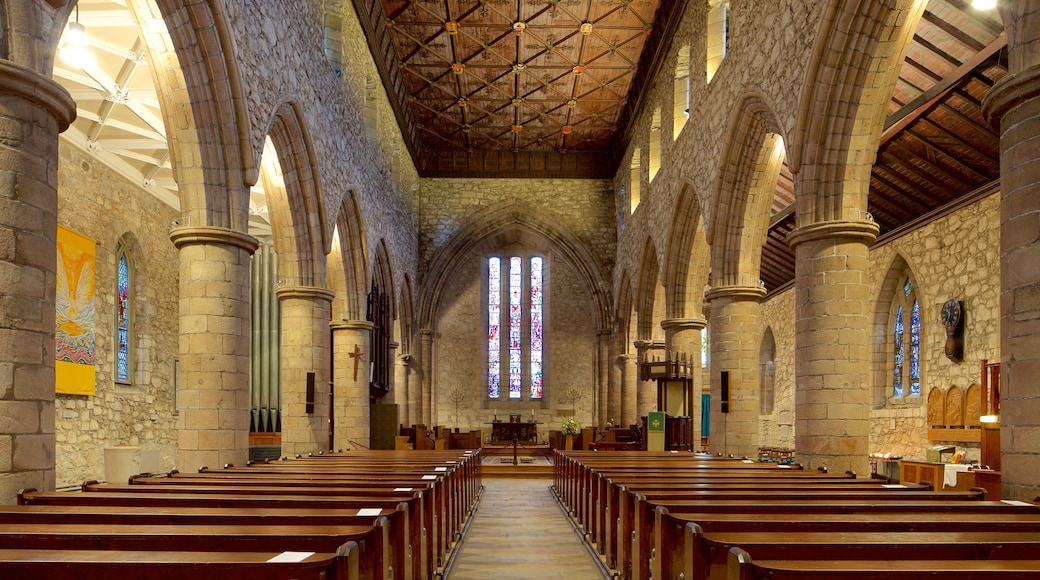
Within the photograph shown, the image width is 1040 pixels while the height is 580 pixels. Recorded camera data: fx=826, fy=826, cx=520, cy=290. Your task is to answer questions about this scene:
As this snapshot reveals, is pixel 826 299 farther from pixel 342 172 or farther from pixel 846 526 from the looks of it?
pixel 342 172

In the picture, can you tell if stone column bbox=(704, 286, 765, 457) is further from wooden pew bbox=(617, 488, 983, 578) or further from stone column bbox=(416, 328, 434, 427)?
stone column bbox=(416, 328, 434, 427)

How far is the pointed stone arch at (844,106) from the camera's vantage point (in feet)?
25.7

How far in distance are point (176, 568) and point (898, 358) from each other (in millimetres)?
16098

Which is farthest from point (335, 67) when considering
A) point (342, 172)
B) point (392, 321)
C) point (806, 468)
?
point (806, 468)

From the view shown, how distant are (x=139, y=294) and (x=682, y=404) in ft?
32.8

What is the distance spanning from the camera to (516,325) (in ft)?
85.8

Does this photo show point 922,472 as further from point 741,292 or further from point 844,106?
point 844,106

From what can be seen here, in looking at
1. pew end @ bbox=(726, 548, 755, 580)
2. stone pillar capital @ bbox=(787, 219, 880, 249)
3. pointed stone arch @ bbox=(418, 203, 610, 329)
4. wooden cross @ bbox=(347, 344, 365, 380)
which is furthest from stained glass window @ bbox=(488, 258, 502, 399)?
pew end @ bbox=(726, 548, 755, 580)

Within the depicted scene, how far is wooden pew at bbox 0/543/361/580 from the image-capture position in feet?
8.18

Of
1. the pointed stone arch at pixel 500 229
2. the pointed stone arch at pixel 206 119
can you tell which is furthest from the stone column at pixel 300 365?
the pointed stone arch at pixel 500 229

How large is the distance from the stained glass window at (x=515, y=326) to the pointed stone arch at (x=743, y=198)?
14.1 meters

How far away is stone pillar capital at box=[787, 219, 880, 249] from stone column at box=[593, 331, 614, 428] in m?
15.3

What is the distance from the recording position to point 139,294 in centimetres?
1508

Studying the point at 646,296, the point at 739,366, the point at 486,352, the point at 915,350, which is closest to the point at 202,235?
the point at 739,366
